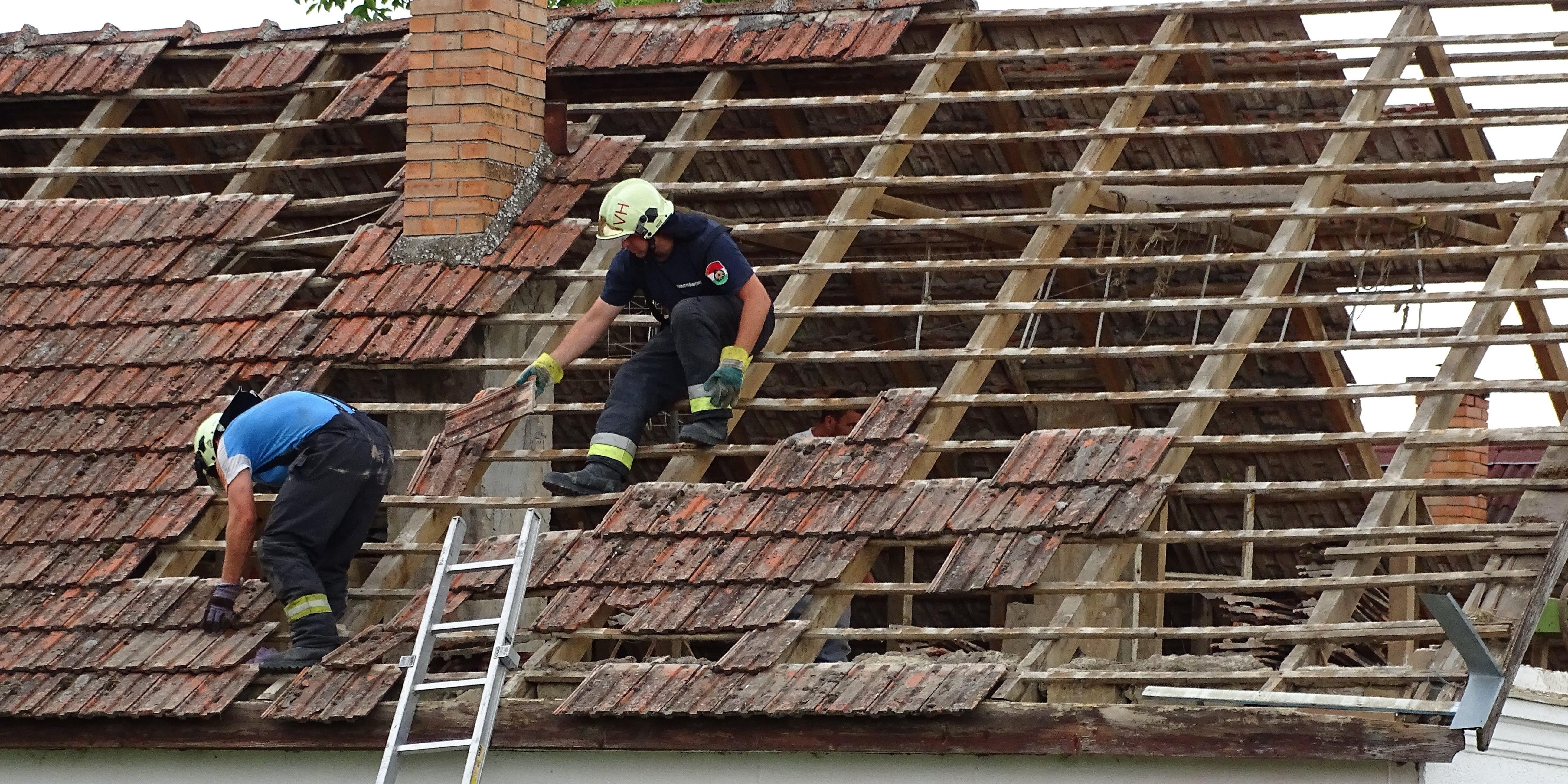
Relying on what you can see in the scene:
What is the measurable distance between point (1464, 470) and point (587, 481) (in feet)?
29.4

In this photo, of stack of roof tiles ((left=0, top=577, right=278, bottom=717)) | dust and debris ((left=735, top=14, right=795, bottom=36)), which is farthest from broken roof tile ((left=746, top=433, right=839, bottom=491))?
dust and debris ((left=735, top=14, right=795, bottom=36))

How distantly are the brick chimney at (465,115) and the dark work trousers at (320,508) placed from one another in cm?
154

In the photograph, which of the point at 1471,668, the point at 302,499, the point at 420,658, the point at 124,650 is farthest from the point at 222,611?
the point at 1471,668

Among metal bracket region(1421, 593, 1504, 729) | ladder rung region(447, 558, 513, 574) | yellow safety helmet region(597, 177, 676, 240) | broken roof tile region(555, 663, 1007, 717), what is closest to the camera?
metal bracket region(1421, 593, 1504, 729)

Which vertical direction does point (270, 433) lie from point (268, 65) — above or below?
below

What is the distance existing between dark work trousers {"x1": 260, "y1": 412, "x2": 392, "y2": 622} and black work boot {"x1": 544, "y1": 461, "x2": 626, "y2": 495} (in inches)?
24.8

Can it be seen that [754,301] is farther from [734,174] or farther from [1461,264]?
[1461,264]

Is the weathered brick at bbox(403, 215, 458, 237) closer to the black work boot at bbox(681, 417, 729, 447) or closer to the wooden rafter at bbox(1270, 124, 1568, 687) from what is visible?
the black work boot at bbox(681, 417, 729, 447)

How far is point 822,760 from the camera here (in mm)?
6938

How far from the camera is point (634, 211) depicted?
777 cm

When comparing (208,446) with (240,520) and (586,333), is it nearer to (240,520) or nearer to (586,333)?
(240,520)

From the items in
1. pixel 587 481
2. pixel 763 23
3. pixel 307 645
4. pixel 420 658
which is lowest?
pixel 420 658

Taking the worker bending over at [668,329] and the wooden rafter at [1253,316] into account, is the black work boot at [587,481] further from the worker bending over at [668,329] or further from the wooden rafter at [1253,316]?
the wooden rafter at [1253,316]

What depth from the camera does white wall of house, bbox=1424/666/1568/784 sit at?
21.3 feet
